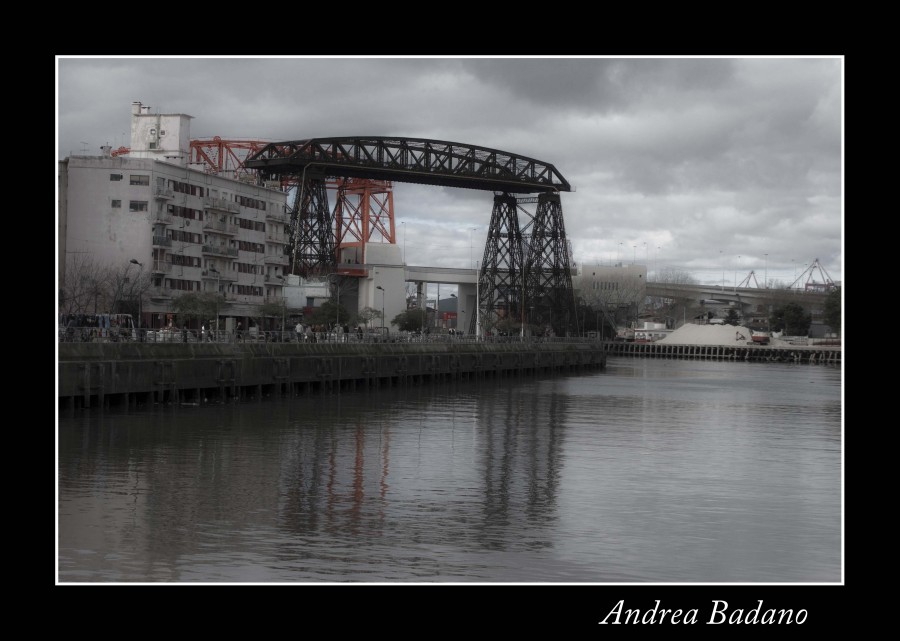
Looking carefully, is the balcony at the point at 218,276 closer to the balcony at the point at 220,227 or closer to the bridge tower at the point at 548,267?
the balcony at the point at 220,227

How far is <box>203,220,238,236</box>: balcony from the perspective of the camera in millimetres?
64812

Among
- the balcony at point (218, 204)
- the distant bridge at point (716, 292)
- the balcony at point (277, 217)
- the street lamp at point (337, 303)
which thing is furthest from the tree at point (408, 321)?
the distant bridge at point (716, 292)

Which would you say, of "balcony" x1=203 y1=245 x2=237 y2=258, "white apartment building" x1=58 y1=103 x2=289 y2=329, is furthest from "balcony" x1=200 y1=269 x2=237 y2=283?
"balcony" x1=203 y1=245 x2=237 y2=258

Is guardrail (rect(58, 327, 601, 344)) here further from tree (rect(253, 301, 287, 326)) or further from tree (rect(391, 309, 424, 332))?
tree (rect(391, 309, 424, 332))

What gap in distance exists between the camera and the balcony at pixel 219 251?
64562 millimetres

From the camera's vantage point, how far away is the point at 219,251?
65375 mm

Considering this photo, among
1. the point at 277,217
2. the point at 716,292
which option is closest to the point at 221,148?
the point at 277,217

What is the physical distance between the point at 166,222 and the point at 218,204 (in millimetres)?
5317

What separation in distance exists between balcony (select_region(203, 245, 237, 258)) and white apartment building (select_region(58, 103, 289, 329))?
6 centimetres

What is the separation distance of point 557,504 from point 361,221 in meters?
86.7

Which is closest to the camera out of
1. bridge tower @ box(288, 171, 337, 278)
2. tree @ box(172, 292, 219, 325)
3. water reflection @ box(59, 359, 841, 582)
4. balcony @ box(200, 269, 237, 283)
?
water reflection @ box(59, 359, 841, 582)

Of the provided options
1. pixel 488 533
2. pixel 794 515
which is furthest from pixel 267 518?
pixel 794 515

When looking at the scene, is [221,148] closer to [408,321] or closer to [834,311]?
[408,321]

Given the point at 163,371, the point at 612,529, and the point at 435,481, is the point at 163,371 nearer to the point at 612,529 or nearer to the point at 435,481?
the point at 435,481
